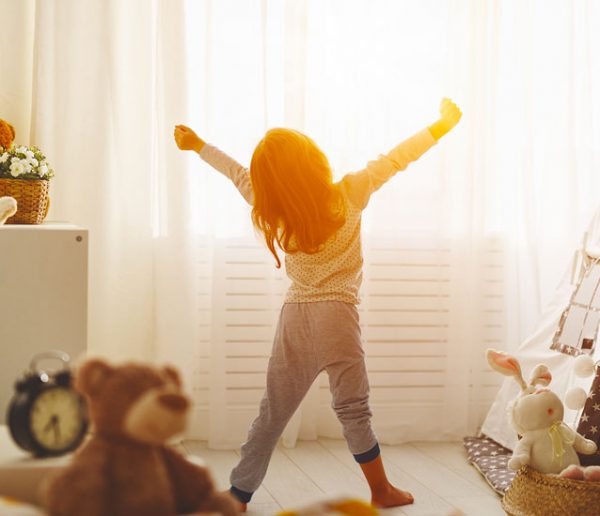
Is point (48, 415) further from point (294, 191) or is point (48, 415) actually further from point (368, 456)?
point (368, 456)

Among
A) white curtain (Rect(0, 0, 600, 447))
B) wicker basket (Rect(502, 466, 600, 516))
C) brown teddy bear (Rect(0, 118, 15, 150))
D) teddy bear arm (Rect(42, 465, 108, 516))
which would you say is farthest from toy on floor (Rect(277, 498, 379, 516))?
white curtain (Rect(0, 0, 600, 447))

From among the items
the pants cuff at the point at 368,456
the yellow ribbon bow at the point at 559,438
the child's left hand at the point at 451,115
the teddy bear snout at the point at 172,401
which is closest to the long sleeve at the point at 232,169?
the child's left hand at the point at 451,115

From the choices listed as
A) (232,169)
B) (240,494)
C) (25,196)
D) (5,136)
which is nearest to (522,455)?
(240,494)

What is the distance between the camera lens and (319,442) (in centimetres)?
296

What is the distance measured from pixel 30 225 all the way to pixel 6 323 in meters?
0.26

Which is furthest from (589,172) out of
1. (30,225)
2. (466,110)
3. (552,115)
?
(30,225)

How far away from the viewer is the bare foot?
89.0 inches

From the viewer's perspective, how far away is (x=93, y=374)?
3.48ft

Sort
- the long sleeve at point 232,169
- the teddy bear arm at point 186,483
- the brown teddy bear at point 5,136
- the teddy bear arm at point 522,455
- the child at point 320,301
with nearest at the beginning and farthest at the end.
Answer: the teddy bear arm at point 186,483, the teddy bear arm at point 522,455, the child at point 320,301, the long sleeve at point 232,169, the brown teddy bear at point 5,136

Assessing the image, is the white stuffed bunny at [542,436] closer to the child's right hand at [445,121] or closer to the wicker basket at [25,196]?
the child's right hand at [445,121]

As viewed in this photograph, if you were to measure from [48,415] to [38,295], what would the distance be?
3.28 ft

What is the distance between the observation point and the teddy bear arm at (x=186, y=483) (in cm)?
109

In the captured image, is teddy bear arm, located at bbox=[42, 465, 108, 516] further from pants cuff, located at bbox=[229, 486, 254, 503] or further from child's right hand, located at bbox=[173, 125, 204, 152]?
child's right hand, located at bbox=[173, 125, 204, 152]

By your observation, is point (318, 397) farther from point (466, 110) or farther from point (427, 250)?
point (466, 110)
